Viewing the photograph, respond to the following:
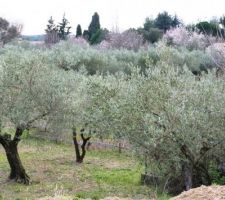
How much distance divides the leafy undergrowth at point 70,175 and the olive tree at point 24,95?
1445 millimetres

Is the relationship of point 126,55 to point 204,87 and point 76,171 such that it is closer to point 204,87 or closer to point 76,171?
point 76,171

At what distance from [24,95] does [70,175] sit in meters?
4.71

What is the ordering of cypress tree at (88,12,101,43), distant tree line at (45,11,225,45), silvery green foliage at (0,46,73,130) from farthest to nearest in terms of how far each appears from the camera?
cypress tree at (88,12,101,43), distant tree line at (45,11,225,45), silvery green foliage at (0,46,73,130)

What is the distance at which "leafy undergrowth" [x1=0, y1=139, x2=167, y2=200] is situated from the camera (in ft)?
54.5

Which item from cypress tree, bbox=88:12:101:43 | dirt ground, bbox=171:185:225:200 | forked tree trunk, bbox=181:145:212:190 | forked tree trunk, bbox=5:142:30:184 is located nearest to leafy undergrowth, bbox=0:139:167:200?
forked tree trunk, bbox=5:142:30:184

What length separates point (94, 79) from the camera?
1961cm

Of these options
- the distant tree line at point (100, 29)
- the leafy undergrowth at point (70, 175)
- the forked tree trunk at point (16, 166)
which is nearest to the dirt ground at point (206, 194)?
the leafy undergrowth at point (70, 175)

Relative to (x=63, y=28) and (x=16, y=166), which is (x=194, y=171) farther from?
(x=63, y=28)

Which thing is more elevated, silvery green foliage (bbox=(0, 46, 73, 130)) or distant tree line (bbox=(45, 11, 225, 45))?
distant tree line (bbox=(45, 11, 225, 45))

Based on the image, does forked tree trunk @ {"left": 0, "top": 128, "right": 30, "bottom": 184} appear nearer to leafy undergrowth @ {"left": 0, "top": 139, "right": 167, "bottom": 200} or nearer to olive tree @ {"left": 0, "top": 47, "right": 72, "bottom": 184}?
olive tree @ {"left": 0, "top": 47, "right": 72, "bottom": 184}

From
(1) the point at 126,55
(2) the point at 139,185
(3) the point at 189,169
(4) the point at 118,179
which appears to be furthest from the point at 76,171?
(1) the point at 126,55

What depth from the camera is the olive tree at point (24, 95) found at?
17.1 meters

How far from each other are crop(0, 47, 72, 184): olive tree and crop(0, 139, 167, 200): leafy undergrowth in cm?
145

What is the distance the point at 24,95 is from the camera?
17562mm
